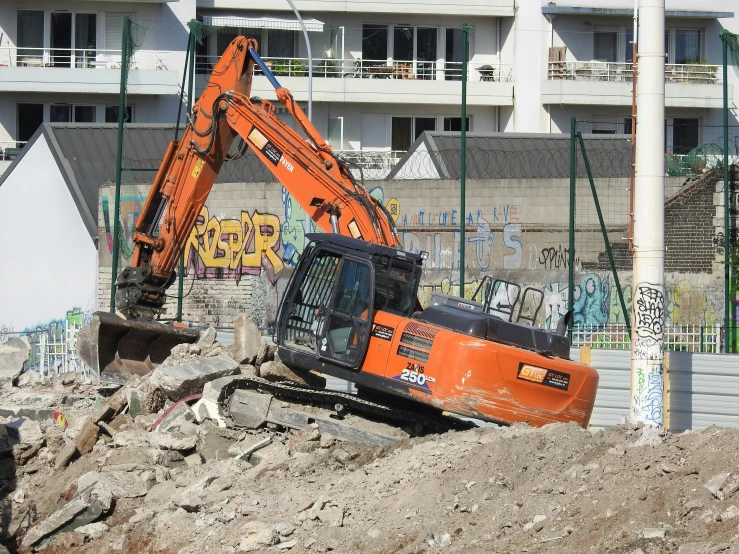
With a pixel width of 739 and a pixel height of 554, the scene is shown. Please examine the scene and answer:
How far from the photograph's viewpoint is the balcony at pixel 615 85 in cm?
3666

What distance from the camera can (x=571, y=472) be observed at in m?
11.1

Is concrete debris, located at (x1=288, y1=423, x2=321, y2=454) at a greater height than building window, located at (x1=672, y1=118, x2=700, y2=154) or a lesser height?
lesser

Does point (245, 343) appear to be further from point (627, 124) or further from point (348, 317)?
point (627, 124)

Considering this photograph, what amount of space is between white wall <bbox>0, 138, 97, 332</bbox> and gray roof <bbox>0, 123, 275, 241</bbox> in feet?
0.76

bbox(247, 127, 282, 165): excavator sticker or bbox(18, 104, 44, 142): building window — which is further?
bbox(18, 104, 44, 142): building window

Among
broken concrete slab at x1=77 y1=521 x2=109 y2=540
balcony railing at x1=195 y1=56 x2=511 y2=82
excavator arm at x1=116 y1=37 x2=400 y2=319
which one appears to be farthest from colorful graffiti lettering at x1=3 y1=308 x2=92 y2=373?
balcony railing at x1=195 y1=56 x2=511 y2=82

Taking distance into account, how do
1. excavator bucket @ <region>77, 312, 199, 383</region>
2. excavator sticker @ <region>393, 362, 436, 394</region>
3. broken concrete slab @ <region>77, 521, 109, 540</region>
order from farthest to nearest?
1. excavator bucket @ <region>77, 312, 199, 383</region>
2. excavator sticker @ <region>393, 362, 436, 394</region>
3. broken concrete slab @ <region>77, 521, 109, 540</region>

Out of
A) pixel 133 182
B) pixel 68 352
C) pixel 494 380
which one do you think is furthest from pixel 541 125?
pixel 494 380

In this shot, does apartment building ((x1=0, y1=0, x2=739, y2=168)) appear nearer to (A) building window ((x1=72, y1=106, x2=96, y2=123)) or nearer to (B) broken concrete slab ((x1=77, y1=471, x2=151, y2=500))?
(A) building window ((x1=72, y1=106, x2=96, y2=123))

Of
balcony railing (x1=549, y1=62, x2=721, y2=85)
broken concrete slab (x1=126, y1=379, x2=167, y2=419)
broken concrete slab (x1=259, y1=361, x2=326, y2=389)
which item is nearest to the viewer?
broken concrete slab (x1=259, y1=361, x2=326, y2=389)

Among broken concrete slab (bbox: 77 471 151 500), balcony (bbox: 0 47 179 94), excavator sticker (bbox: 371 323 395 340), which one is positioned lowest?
broken concrete slab (bbox: 77 471 151 500)

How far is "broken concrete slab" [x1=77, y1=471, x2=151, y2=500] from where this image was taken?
13.2m

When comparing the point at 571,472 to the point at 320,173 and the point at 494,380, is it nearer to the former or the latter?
the point at 494,380

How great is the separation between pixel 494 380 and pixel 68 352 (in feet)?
40.7
